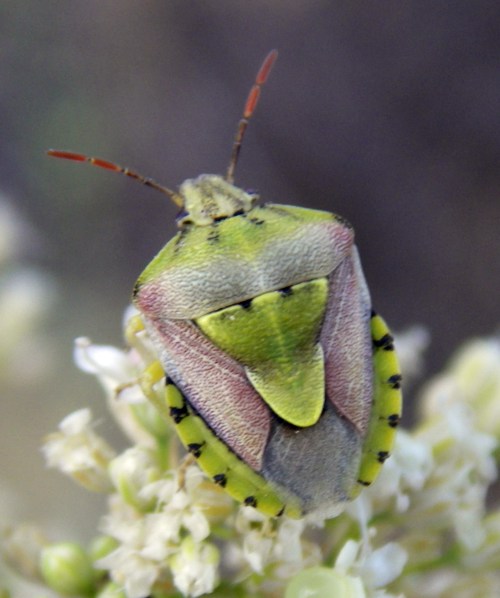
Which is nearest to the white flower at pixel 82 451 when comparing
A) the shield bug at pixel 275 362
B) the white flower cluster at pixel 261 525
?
the white flower cluster at pixel 261 525

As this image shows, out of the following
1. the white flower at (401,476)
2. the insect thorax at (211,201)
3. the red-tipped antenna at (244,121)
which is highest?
the red-tipped antenna at (244,121)

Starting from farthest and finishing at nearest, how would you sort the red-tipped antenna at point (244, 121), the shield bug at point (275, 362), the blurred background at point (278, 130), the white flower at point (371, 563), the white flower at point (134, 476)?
the blurred background at point (278, 130)
the red-tipped antenna at point (244, 121)
the white flower at point (134, 476)
the white flower at point (371, 563)
the shield bug at point (275, 362)

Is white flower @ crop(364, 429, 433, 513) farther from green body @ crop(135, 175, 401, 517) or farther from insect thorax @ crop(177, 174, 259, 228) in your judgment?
insect thorax @ crop(177, 174, 259, 228)

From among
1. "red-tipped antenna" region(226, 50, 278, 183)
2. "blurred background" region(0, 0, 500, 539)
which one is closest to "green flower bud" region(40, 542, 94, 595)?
"red-tipped antenna" region(226, 50, 278, 183)

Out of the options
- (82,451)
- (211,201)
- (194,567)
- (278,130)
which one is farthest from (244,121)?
(278,130)

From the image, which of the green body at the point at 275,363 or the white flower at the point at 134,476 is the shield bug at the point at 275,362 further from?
the white flower at the point at 134,476

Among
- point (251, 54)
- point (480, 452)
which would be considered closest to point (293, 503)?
point (480, 452)
